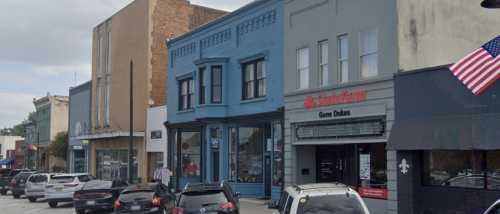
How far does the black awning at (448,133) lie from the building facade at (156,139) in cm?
1918

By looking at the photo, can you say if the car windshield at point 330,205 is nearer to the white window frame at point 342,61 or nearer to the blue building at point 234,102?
the white window frame at point 342,61

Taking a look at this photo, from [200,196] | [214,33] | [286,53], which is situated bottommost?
[200,196]

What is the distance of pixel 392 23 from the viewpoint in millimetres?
18469

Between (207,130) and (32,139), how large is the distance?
51.3 m

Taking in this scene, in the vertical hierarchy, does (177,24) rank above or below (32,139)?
above

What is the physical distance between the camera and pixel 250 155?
2773 centimetres

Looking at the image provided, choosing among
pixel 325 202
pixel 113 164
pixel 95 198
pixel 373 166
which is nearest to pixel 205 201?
pixel 325 202

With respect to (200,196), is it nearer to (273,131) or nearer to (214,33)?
(273,131)

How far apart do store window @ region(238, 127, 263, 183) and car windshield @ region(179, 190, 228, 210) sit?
1219 centimetres

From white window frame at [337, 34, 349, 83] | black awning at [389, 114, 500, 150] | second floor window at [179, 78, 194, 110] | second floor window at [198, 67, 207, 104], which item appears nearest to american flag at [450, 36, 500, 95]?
black awning at [389, 114, 500, 150]

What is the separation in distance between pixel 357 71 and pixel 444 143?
4676mm

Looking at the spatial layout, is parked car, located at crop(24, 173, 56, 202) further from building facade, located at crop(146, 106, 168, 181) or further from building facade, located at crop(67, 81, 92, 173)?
building facade, located at crop(67, 81, 92, 173)

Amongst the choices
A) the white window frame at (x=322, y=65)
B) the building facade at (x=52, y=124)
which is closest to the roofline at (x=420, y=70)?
the white window frame at (x=322, y=65)

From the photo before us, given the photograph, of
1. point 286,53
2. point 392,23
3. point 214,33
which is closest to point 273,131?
point 286,53
